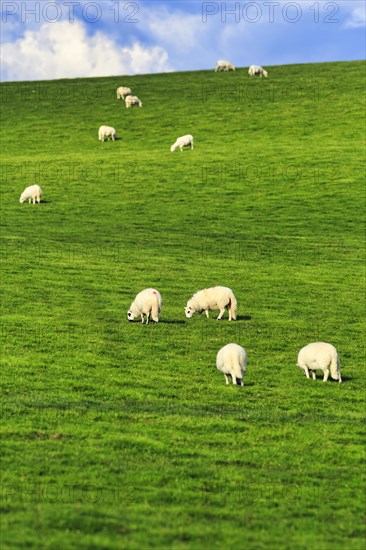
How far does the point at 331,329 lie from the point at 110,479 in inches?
612

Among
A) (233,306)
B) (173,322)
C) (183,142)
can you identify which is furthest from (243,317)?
(183,142)

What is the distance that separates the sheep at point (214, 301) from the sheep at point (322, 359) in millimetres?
6218

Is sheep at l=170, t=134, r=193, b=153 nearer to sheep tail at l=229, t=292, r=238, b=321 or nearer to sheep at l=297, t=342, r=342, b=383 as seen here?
sheep tail at l=229, t=292, r=238, b=321

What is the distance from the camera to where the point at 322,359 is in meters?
21.5

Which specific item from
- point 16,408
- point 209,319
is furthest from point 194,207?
point 16,408

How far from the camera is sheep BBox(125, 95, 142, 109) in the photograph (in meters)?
81.9

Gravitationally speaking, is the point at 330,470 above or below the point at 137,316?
below

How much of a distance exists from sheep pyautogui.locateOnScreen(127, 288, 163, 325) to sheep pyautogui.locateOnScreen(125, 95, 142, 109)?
187ft

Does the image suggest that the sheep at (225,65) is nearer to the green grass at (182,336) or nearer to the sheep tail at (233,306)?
the green grass at (182,336)

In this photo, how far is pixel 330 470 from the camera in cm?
1511

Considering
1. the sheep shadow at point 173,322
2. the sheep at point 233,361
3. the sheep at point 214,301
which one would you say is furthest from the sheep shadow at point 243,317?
the sheep at point 233,361

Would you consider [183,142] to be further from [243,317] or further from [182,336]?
[182,336]

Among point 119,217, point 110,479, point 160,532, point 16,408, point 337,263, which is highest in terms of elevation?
point 119,217

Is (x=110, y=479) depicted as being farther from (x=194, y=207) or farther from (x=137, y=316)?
(x=194, y=207)
